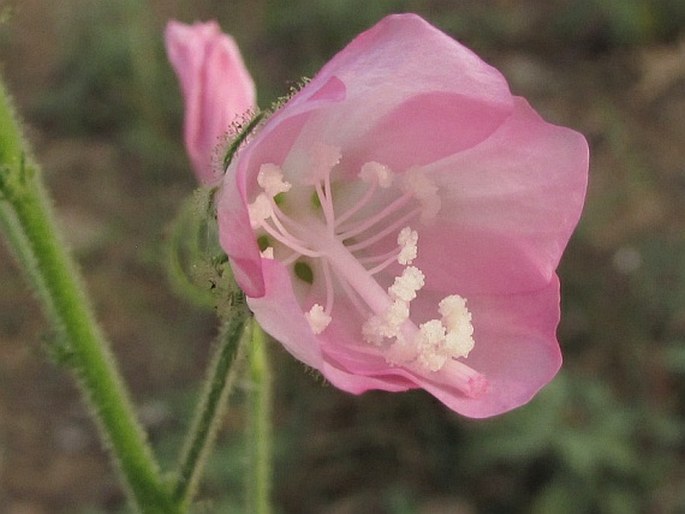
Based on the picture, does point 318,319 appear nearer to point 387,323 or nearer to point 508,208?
point 387,323

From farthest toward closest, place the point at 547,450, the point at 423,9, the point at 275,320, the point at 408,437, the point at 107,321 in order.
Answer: the point at 423,9
the point at 107,321
the point at 408,437
the point at 547,450
the point at 275,320

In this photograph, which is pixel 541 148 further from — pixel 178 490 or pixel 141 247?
pixel 141 247

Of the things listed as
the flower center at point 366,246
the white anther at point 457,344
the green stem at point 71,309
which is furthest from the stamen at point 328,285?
the green stem at point 71,309

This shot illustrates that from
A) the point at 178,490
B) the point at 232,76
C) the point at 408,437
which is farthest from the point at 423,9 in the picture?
the point at 178,490

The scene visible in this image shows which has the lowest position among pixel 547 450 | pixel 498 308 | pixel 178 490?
pixel 547 450

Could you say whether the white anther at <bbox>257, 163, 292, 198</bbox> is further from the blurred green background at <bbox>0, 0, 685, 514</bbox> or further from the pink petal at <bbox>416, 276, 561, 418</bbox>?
the blurred green background at <bbox>0, 0, 685, 514</bbox>

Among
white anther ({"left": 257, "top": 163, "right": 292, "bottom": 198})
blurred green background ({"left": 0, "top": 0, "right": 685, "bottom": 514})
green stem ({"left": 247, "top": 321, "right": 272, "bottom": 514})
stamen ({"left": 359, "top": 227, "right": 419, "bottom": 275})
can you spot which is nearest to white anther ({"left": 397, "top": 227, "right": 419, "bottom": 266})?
stamen ({"left": 359, "top": 227, "right": 419, "bottom": 275})

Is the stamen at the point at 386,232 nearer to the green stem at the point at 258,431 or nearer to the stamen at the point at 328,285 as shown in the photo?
the stamen at the point at 328,285
